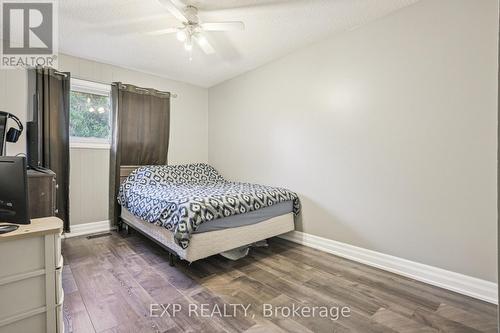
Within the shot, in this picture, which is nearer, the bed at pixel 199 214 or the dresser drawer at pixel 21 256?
the dresser drawer at pixel 21 256

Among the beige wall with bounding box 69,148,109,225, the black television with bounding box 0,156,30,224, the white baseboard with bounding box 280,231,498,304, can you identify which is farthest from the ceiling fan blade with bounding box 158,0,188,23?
the white baseboard with bounding box 280,231,498,304

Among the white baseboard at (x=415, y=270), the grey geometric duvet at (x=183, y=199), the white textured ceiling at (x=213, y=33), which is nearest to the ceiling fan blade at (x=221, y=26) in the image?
the white textured ceiling at (x=213, y=33)

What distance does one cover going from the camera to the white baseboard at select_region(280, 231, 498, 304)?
5.62 ft

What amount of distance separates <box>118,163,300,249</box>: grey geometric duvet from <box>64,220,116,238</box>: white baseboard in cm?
47

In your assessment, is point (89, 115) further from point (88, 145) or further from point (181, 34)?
point (181, 34)

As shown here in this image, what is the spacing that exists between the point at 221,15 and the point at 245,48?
0.69 m

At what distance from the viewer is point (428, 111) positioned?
195 centimetres

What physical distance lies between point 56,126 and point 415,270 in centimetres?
409

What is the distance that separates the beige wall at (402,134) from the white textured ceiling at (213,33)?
0.70 ft

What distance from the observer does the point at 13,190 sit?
1.23 metres

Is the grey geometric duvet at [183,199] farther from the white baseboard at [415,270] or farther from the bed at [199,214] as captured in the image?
the white baseboard at [415,270]

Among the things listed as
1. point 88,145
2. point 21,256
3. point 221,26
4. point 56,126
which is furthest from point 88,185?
point 221,26

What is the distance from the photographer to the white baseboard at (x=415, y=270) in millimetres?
1714

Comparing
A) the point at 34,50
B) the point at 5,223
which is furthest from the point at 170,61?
the point at 5,223
